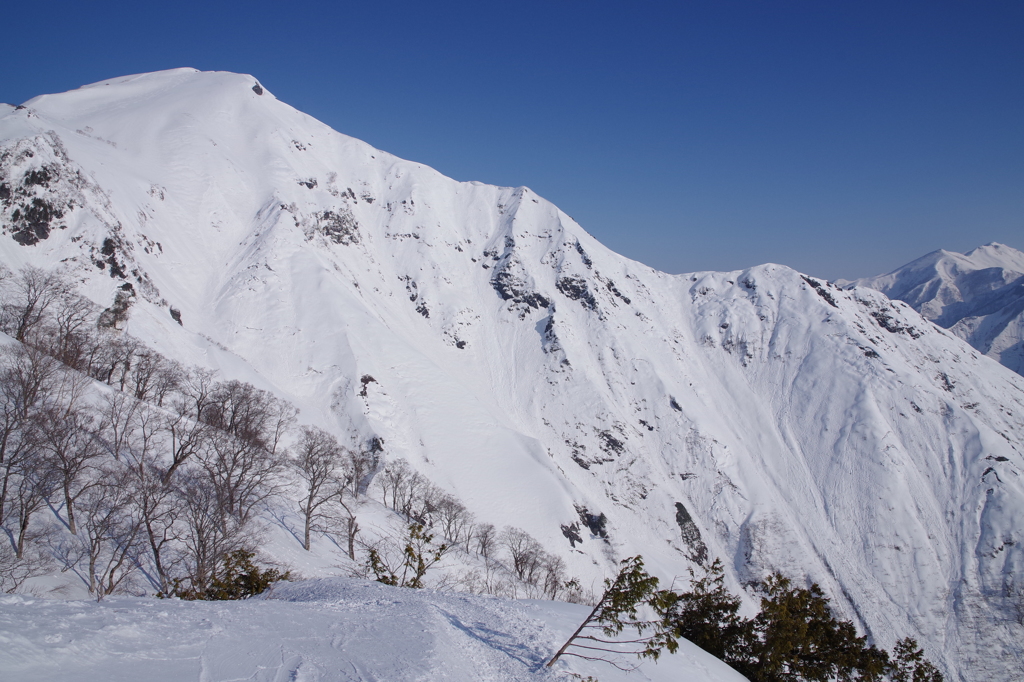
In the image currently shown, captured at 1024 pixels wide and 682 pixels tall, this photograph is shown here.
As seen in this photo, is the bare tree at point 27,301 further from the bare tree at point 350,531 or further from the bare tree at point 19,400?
the bare tree at point 350,531

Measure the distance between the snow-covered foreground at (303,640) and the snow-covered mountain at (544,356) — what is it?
159 feet

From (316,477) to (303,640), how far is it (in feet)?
71.9

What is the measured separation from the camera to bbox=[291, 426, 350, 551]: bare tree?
97.5 ft

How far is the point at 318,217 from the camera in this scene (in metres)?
96.0

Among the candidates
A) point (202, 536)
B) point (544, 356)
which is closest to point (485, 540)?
Answer: point (202, 536)

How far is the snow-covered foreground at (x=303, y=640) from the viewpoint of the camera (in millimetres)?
7629

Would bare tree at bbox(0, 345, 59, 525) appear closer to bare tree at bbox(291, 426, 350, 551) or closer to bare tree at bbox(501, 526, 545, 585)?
bare tree at bbox(291, 426, 350, 551)

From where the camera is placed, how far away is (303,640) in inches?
401

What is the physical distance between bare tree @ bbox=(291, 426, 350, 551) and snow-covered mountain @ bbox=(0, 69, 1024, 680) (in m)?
14.9

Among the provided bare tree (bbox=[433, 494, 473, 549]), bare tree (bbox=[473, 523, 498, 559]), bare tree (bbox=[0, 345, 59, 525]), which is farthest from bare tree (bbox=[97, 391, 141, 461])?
bare tree (bbox=[473, 523, 498, 559])

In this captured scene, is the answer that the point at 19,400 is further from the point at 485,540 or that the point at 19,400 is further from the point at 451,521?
the point at 485,540

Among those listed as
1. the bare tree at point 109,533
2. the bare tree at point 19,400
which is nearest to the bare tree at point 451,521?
the bare tree at point 109,533

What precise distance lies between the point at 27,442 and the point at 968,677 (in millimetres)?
105300

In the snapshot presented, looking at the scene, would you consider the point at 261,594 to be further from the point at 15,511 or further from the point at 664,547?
Answer: the point at 664,547
